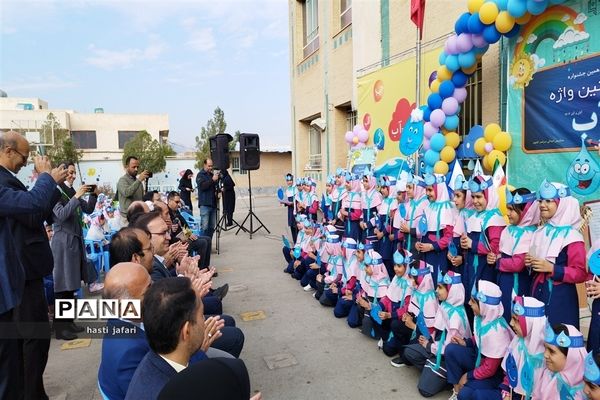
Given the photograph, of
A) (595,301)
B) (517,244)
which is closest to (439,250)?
(517,244)

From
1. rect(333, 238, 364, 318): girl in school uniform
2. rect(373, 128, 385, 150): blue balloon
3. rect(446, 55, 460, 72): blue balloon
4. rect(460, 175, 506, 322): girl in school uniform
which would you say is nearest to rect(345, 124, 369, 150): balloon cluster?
rect(373, 128, 385, 150): blue balloon

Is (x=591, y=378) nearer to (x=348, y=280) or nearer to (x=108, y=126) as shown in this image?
(x=348, y=280)

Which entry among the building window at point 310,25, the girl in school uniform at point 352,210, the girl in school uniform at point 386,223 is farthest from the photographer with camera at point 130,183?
the building window at point 310,25

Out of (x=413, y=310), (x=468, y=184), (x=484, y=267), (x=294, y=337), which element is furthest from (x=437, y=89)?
(x=294, y=337)

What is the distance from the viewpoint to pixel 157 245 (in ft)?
10.5

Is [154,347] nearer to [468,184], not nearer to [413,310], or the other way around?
[413,310]

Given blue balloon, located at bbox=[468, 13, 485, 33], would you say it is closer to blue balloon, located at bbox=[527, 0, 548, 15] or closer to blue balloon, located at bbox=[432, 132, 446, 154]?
blue balloon, located at bbox=[527, 0, 548, 15]

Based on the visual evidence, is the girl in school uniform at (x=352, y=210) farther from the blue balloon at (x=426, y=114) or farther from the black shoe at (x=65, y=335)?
the black shoe at (x=65, y=335)

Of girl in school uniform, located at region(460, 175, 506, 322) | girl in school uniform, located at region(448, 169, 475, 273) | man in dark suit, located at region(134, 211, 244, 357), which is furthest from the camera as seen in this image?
girl in school uniform, located at region(448, 169, 475, 273)

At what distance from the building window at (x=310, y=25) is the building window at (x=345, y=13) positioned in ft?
5.43

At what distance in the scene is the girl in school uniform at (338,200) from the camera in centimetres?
607

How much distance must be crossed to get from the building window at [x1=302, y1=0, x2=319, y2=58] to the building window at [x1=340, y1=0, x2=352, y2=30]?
166 cm

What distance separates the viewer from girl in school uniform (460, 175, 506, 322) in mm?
3275

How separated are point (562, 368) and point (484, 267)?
4.45ft
